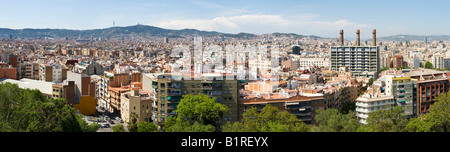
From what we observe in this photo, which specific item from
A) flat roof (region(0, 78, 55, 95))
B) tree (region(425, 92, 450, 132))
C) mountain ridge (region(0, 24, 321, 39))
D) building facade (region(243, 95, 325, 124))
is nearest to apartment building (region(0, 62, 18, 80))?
flat roof (region(0, 78, 55, 95))

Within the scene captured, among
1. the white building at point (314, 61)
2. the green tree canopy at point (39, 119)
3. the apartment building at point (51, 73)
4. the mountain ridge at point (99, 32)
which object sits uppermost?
the mountain ridge at point (99, 32)

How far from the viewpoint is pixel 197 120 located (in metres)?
11.7

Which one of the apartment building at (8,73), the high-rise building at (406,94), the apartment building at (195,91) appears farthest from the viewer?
the apartment building at (8,73)

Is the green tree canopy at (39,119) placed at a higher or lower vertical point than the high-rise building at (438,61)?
lower

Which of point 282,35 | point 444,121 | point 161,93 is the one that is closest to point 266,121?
point 161,93

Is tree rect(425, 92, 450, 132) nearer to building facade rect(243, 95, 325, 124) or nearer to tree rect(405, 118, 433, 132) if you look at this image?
tree rect(405, 118, 433, 132)

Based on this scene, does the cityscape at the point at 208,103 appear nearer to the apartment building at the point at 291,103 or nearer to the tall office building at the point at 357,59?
the apartment building at the point at 291,103

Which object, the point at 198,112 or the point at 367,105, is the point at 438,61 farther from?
the point at 198,112

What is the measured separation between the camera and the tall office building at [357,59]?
33500mm

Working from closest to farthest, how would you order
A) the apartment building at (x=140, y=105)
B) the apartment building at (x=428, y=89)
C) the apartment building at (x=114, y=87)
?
the apartment building at (x=140, y=105)
the apartment building at (x=428, y=89)
the apartment building at (x=114, y=87)

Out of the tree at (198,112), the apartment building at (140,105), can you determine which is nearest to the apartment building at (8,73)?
the apartment building at (140,105)

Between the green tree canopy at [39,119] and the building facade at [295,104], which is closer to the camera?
the green tree canopy at [39,119]

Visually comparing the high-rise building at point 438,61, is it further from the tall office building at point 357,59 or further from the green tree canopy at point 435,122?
the green tree canopy at point 435,122
